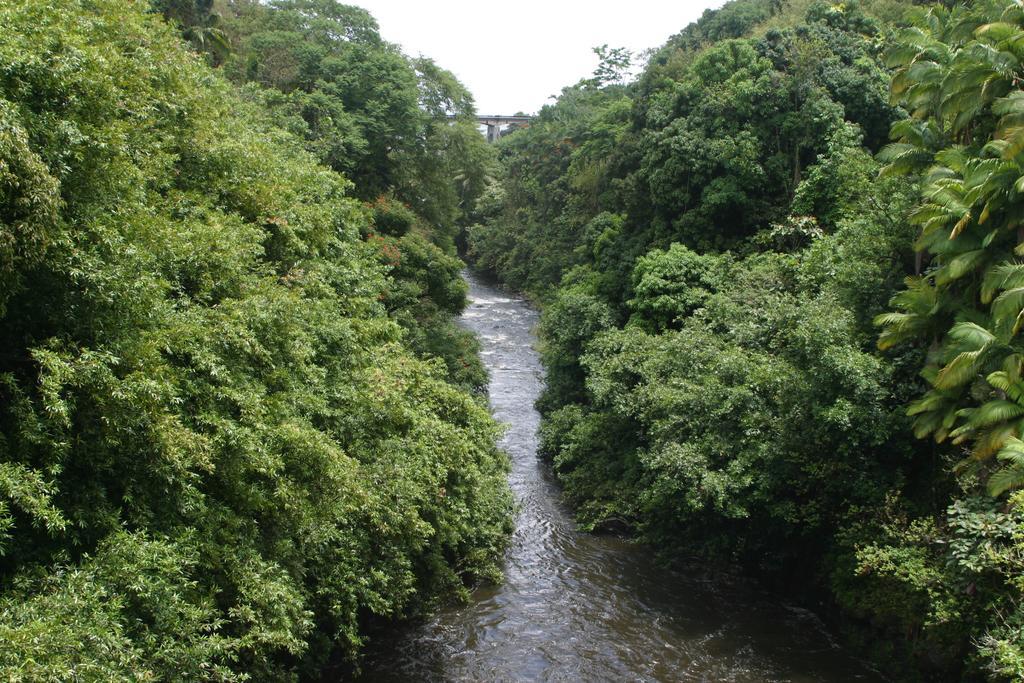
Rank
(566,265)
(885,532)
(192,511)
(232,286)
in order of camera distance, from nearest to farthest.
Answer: (192,511)
(232,286)
(885,532)
(566,265)

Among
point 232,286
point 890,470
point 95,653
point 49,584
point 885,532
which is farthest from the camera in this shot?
point 890,470

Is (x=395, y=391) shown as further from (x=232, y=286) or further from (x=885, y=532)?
(x=885, y=532)

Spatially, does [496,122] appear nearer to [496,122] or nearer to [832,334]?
[496,122]

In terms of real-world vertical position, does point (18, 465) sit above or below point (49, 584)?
above

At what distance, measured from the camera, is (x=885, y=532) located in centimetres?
1546

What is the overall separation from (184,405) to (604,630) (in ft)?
35.5

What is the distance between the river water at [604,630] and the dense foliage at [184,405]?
113 cm

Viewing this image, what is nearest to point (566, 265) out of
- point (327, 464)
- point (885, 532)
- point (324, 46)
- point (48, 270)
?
point (324, 46)

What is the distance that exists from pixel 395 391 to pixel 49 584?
339 inches

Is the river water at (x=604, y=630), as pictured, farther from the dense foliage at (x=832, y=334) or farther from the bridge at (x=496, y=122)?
the bridge at (x=496, y=122)

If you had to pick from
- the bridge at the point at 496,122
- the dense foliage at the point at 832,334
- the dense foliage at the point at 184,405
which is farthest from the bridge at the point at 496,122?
the dense foliage at the point at 184,405

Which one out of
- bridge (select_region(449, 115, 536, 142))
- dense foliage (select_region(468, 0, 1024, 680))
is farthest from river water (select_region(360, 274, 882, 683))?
bridge (select_region(449, 115, 536, 142))

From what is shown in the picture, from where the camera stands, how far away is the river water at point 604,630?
1557 centimetres

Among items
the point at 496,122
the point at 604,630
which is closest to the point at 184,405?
the point at 604,630
